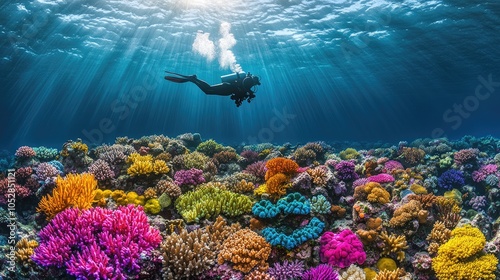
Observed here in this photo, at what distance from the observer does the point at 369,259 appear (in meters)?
5.96

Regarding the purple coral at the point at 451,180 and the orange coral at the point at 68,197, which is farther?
the purple coral at the point at 451,180

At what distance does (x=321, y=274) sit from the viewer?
5125 mm

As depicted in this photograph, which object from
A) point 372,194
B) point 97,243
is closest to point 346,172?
point 372,194

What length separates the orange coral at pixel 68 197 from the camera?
19.5 feet

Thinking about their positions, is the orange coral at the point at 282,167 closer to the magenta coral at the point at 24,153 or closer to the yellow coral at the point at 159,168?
the yellow coral at the point at 159,168

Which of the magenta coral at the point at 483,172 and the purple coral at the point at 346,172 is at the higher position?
the purple coral at the point at 346,172

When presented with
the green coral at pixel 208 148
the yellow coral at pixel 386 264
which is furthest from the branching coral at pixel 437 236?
the green coral at pixel 208 148

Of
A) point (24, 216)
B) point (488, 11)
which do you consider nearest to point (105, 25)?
point (24, 216)

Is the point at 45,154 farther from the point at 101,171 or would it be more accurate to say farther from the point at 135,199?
the point at 135,199

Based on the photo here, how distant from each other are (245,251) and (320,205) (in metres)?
2.45

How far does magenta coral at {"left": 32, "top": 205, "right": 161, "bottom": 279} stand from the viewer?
432 centimetres

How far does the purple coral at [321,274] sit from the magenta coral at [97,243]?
2864 millimetres

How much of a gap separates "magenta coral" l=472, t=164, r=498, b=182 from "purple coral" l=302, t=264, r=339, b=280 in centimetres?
1115

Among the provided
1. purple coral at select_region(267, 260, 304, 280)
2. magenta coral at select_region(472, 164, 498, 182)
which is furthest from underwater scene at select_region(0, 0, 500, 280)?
magenta coral at select_region(472, 164, 498, 182)
